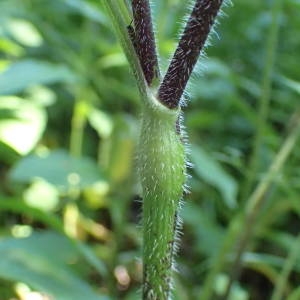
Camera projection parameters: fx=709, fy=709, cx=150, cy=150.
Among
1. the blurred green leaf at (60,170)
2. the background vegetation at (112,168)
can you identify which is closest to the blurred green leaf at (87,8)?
the background vegetation at (112,168)

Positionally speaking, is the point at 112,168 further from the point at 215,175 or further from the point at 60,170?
the point at 215,175

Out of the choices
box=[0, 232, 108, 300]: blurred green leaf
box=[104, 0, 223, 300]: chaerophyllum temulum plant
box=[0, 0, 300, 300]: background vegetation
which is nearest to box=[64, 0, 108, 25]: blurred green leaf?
box=[0, 0, 300, 300]: background vegetation

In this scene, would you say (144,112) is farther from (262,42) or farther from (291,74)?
(262,42)

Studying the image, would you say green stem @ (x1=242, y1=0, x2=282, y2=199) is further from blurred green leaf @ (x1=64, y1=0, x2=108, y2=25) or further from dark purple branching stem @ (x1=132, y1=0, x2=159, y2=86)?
dark purple branching stem @ (x1=132, y1=0, x2=159, y2=86)

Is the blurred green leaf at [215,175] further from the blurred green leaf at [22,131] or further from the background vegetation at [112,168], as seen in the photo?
the blurred green leaf at [22,131]

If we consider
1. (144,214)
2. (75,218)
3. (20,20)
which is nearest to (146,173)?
(144,214)

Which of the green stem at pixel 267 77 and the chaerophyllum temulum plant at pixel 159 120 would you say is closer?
the chaerophyllum temulum plant at pixel 159 120
